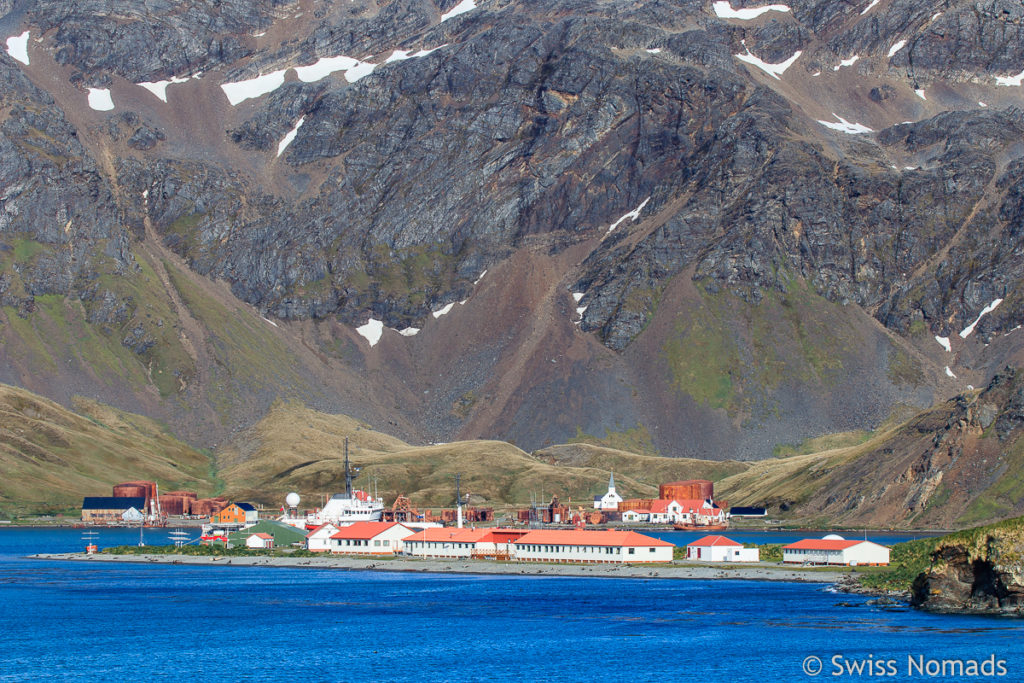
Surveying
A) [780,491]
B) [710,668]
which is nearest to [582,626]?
[710,668]

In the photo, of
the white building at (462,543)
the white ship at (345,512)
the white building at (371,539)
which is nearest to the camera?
the white building at (462,543)

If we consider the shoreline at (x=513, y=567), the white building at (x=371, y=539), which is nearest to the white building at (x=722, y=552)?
the shoreline at (x=513, y=567)

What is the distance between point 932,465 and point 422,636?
94918mm

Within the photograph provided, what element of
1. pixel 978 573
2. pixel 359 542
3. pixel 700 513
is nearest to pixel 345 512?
pixel 359 542

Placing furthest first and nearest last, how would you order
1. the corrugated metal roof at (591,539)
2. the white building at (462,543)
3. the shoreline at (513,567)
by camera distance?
the white building at (462,543) < the corrugated metal roof at (591,539) < the shoreline at (513,567)

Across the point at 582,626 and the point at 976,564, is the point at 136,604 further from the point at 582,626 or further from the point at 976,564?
A: the point at 976,564

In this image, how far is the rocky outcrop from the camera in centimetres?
7775

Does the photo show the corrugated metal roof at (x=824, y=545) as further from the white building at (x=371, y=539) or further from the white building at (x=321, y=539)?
the white building at (x=321, y=539)

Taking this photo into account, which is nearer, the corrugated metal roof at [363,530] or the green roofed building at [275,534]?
the corrugated metal roof at [363,530]

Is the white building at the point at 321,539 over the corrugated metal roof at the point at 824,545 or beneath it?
over

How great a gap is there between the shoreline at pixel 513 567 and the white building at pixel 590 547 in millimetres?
2330

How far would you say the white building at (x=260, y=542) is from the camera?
150 m

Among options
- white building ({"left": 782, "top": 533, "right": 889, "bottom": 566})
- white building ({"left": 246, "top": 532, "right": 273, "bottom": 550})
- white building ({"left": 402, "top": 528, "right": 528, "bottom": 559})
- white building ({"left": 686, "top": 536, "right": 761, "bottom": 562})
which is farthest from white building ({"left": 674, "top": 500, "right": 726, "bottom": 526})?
white building ({"left": 782, "top": 533, "right": 889, "bottom": 566})

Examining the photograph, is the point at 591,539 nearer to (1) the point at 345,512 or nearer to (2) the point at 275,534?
(1) the point at 345,512
